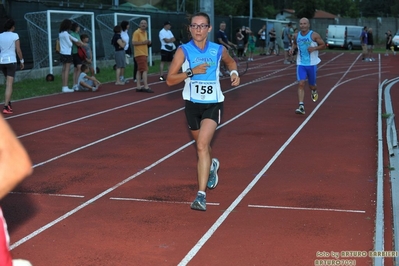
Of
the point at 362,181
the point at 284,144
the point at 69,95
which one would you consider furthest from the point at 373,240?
the point at 69,95

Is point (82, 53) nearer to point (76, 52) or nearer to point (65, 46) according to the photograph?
point (76, 52)

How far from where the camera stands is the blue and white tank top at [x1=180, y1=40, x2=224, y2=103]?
23.4 ft

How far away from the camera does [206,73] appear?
23.5 feet

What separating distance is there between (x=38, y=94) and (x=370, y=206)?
12.3 meters

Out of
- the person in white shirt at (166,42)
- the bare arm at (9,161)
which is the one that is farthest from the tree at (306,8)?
the bare arm at (9,161)

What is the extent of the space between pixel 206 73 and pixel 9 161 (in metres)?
5.36

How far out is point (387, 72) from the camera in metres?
28.6

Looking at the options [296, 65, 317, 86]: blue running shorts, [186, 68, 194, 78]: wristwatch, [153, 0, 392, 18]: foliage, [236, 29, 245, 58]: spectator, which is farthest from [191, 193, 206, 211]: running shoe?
[153, 0, 392, 18]: foliage

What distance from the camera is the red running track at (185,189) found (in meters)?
5.86

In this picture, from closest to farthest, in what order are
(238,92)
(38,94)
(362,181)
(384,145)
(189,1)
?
(362,181) → (384,145) → (38,94) → (238,92) → (189,1)

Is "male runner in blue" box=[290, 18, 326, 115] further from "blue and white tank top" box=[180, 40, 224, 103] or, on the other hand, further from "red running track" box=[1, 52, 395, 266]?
"blue and white tank top" box=[180, 40, 224, 103]

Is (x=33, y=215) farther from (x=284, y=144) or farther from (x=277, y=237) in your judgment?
(x=284, y=144)

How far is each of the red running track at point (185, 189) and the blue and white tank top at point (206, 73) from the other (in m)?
1.13

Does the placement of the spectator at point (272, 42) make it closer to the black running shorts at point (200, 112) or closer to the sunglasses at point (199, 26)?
the black running shorts at point (200, 112)
